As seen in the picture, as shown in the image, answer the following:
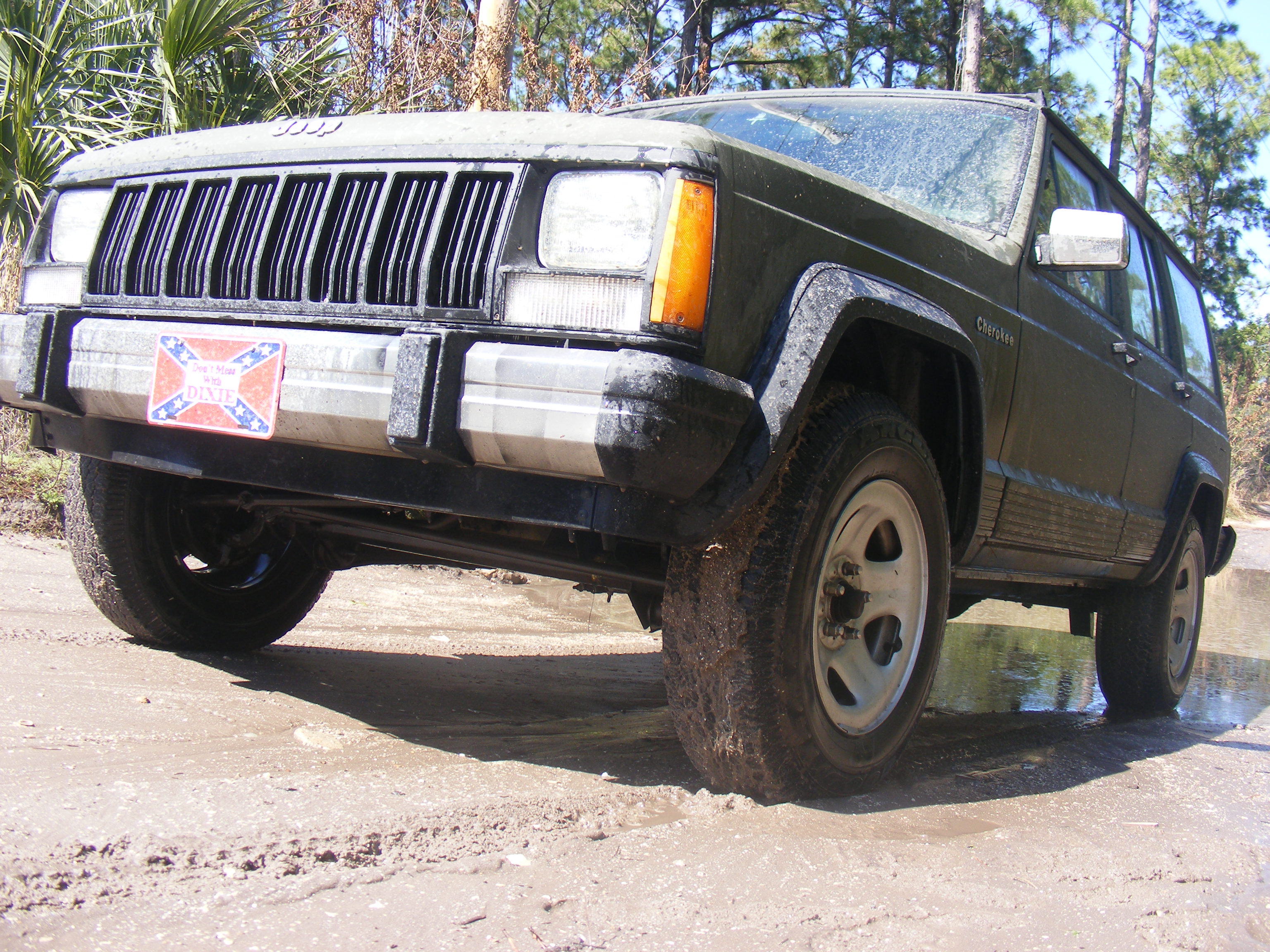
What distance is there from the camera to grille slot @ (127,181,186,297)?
248 cm

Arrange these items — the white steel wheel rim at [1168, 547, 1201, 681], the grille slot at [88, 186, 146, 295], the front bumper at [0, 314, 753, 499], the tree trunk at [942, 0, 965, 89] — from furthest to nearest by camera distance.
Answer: the tree trunk at [942, 0, 965, 89] < the white steel wheel rim at [1168, 547, 1201, 681] < the grille slot at [88, 186, 146, 295] < the front bumper at [0, 314, 753, 499]

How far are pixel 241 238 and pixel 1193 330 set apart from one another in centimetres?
448

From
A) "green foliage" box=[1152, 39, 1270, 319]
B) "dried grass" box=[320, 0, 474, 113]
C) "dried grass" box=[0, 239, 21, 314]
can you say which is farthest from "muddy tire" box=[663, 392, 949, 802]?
"green foliage" box=[1152, 39, 1270, 319]

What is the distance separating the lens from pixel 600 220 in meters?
2.03

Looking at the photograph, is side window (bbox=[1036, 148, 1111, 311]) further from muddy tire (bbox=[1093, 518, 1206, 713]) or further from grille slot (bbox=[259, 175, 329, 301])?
grille slot (bbox=[259, 175, 329, 301])

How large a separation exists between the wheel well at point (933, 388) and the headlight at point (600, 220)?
0.64 metres

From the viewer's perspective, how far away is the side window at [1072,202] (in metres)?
3.39

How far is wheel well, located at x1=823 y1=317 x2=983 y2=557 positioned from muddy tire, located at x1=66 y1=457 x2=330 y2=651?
184 cm

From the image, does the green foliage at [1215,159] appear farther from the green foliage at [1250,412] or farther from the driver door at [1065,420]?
the driver door at [1065,420]

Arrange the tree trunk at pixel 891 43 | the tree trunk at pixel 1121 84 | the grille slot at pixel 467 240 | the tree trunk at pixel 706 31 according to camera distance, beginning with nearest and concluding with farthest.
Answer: the grille slot at pixel 467 240, the tree trunk at pixel 706 31, the tree trunk at pixel 891 43, the tree trunk at pixel 1121 84

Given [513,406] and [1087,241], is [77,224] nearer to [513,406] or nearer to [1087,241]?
[513,406]

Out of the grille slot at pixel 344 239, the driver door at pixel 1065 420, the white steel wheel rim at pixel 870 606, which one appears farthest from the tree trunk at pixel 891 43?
the grille slot at pixel 344 239

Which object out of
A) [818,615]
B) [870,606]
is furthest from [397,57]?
[818,615]

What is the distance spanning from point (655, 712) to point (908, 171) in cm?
188
